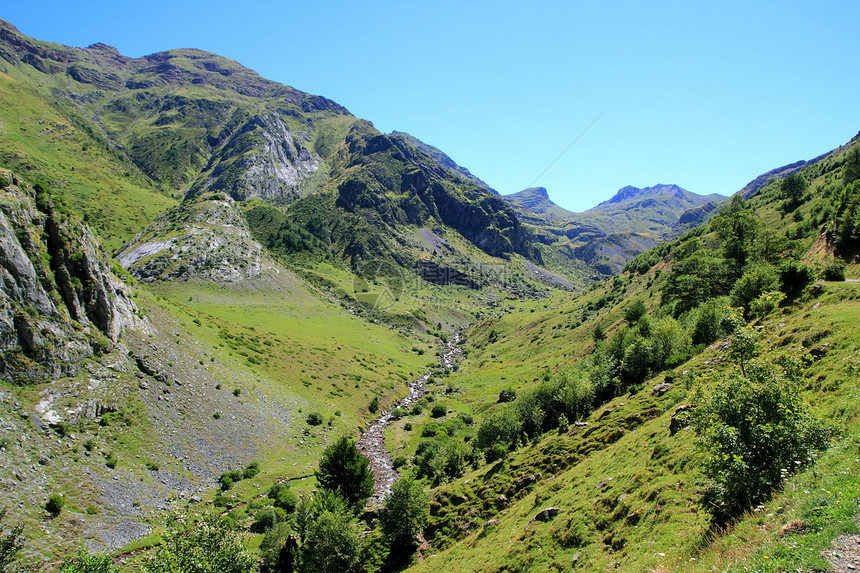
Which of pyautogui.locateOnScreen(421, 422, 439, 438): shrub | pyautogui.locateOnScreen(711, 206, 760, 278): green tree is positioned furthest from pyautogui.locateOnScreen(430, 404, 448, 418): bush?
pyautogui.locateOnScreen(711, 206, 760, 278): green tree

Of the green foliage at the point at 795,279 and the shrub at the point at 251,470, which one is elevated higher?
the green foliage at the point at 795,279

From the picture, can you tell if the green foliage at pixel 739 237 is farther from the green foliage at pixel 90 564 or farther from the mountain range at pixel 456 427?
the green foliage at pixel 90 564

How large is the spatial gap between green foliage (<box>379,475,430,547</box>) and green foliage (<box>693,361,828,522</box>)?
1073 inches

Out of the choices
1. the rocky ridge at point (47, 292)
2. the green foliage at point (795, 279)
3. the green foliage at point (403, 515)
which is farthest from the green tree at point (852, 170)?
the rocky ridge at point (47, 292)

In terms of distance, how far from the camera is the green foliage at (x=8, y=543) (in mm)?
23714

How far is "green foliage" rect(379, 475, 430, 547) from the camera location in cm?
3669

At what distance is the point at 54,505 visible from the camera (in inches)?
1250

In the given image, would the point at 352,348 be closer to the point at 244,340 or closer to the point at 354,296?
the point at 244,340

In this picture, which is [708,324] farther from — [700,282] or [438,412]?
[438,412]

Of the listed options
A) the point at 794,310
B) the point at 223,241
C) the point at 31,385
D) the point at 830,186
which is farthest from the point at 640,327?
the point at 223,241

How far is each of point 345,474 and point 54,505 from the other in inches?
1011

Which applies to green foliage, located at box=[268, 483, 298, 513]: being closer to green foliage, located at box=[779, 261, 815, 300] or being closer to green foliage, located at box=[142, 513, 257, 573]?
green foliage, located at box=[142, 513, 257, 573]

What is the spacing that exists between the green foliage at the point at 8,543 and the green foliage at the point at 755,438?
1604 inches

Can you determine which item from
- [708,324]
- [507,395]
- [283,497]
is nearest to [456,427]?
[507,395]
